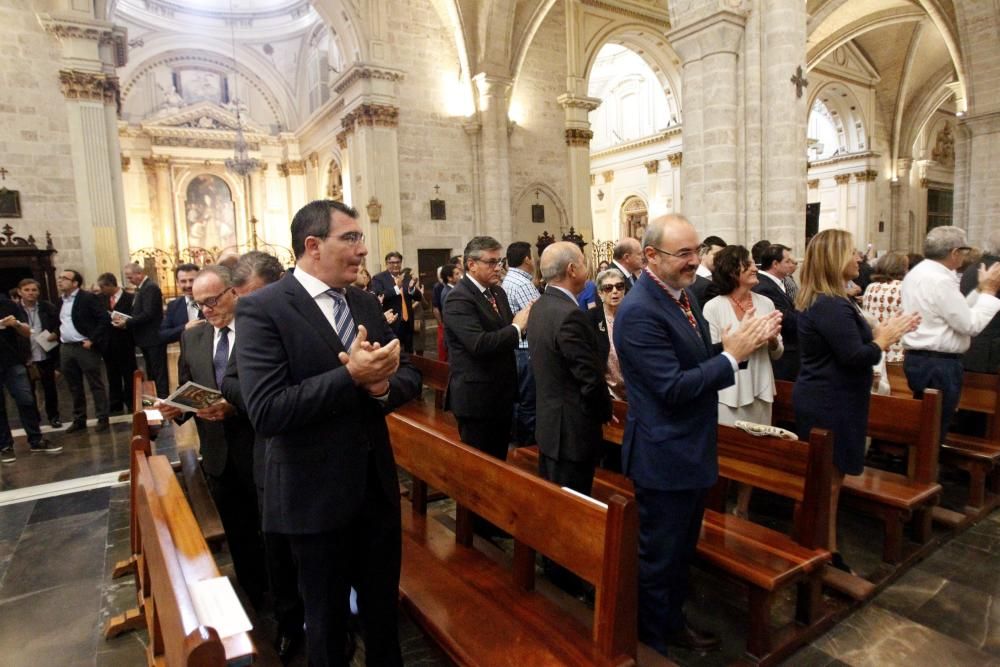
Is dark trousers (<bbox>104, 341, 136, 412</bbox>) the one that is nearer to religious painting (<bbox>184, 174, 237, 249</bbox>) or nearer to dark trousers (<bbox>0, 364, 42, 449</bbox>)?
dark trousers (<bbox>0, 364, 42, 449</bbox>)

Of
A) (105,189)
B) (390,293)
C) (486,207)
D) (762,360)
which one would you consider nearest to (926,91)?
(486,207)

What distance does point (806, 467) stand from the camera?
2.69 metres


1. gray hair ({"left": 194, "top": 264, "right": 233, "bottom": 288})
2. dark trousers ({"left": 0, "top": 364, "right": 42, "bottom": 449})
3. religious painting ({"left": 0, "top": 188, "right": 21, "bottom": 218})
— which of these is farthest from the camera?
religious painting ({"left": 0, "top": 188, "right": 21, "bottom": 218})

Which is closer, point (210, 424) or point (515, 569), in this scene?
point (515, 569)

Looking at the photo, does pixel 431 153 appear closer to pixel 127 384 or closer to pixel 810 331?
pixel 127 384

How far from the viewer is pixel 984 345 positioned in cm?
492

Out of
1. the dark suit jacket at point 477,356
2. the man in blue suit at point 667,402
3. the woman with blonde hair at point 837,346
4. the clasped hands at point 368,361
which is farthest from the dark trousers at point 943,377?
the clasped hands at point 368,361

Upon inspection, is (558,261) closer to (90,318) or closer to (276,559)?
(276,559)

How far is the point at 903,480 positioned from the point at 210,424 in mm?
3968

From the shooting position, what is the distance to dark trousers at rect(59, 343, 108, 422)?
6.96 meters

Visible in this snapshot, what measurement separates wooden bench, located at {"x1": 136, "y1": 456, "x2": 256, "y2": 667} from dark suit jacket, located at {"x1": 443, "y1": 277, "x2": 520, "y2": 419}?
170 centimetres

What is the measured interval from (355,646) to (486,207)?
13.8 metres

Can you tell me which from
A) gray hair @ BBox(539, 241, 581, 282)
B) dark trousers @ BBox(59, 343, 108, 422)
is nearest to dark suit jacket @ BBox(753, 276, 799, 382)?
gray hair @ BBox(539, 241, 581, 282)

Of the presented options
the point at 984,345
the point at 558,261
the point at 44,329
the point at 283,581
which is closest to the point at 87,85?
the point at 44,329
